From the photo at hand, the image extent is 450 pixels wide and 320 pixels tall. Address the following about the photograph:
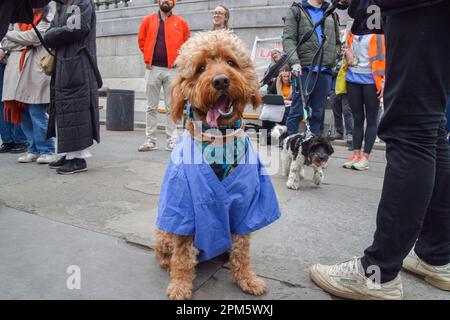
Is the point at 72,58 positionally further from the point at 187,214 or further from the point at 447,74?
the point at 447,74

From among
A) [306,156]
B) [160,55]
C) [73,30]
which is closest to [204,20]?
[160,55]

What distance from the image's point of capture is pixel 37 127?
4.91 m

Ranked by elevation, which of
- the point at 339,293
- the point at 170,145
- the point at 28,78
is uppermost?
the point at 28,78

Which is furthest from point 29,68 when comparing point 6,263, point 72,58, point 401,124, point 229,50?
point 401,124

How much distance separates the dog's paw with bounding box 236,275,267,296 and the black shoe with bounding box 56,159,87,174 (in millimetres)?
3143

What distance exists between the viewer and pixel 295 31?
5004mm

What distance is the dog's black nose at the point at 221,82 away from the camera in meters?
1.98

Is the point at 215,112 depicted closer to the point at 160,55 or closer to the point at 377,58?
the point at 377,58

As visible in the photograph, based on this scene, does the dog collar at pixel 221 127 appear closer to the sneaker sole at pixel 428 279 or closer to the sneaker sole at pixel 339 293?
the sneaker sole at pixel 339 293

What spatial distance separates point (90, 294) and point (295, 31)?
431cm

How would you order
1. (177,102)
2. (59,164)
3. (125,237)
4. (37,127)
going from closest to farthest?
1. (177,102)
2. (125,237)
3. (59,164)
4. (37,127)

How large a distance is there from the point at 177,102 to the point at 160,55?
169 inches

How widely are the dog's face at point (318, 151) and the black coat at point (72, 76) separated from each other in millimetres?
2727

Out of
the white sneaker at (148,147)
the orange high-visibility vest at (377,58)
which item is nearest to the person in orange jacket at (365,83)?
the orange high-visibility vest at (377,58)
